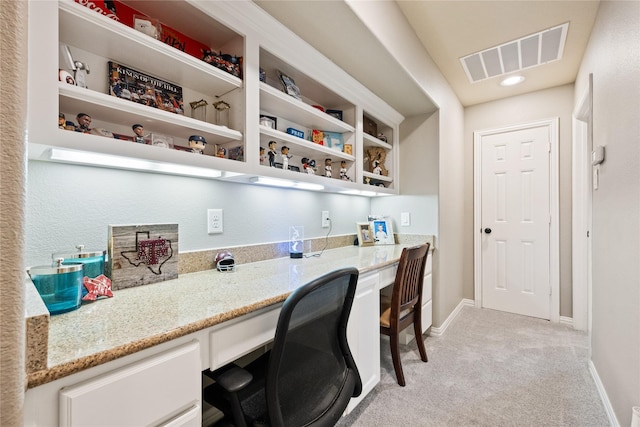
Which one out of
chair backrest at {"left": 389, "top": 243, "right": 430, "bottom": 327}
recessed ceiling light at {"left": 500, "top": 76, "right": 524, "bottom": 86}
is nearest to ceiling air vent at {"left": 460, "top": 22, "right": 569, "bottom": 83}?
recessed ceiling light at {"left": 500, "top": 76, "right": 524, "bottom": 86}

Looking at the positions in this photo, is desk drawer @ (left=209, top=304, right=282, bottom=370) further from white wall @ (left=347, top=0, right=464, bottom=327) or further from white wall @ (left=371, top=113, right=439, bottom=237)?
white wall @ (left=371, top=113, right=439, bottom=237)

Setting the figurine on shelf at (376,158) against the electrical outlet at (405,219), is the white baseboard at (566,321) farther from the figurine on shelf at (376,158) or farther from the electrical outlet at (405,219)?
the figurine on shelf at (376,158)

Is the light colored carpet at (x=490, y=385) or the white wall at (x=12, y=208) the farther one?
the light colored carpet at (x=490, y=385)

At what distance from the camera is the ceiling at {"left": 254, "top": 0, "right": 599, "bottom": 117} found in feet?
4.66

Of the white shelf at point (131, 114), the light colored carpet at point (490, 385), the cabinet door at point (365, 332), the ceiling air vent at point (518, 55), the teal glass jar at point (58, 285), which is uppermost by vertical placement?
the ceiling air vent at point (518, 55)

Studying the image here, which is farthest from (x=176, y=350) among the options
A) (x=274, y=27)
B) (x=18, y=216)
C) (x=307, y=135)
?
(x=307, y=135)

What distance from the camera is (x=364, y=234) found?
8.41 feet

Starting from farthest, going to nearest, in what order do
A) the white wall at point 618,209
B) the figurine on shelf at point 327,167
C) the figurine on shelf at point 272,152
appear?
1. the figurine on shelf at point 327,167
2. the figurine on shelf at point 272,152
3. the white wall at point 618,209

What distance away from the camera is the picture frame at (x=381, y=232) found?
2627 millimetres

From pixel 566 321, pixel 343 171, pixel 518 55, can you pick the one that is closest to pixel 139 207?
pixel 343 171

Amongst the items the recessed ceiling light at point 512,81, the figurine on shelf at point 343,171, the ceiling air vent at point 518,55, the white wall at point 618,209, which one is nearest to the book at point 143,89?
the figurine on shelf at point 343,171

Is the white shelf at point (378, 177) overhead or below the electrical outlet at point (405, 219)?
overhead

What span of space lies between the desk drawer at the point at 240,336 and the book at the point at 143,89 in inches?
37.0

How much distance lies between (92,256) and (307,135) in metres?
1.46
